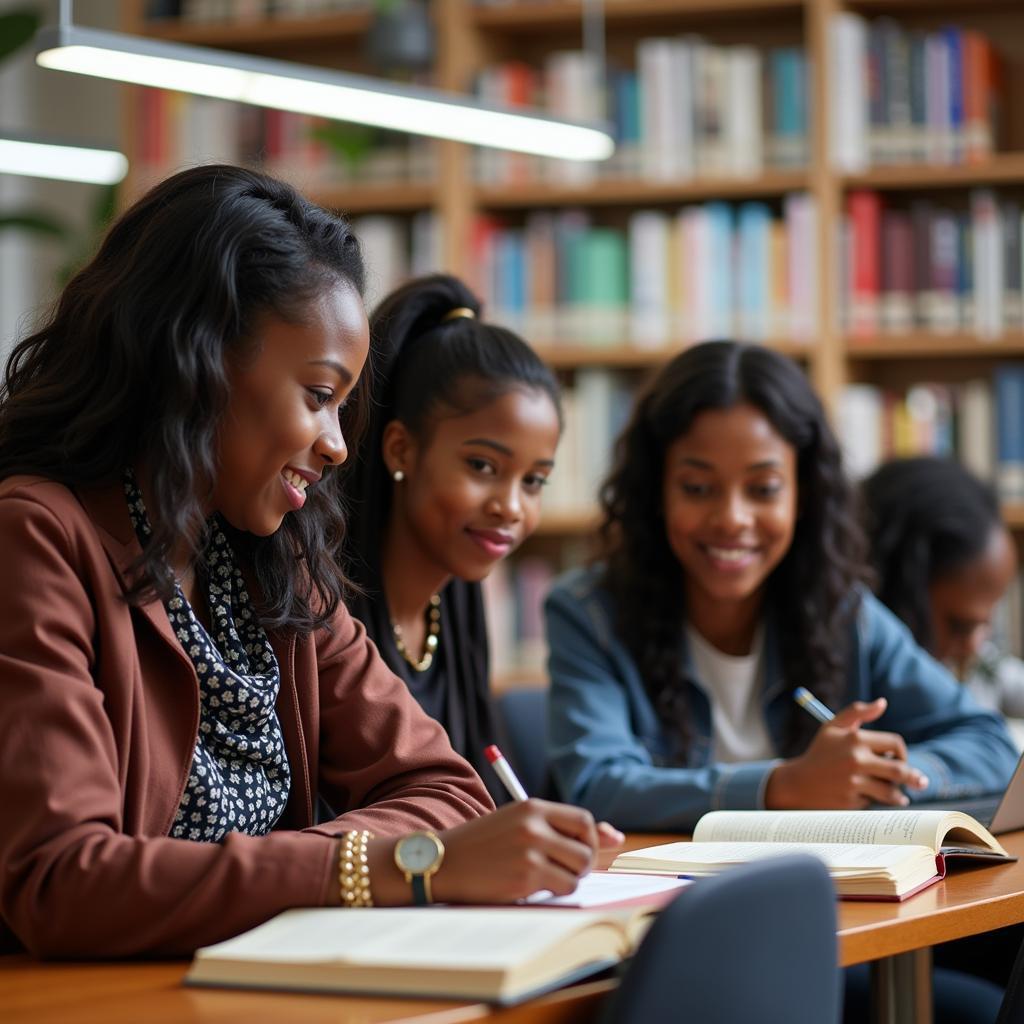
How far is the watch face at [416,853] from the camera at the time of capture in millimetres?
1244

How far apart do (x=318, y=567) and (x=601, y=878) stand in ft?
1.35

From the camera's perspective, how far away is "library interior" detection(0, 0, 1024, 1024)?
3.94ft

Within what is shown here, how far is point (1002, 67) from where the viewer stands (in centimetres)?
407

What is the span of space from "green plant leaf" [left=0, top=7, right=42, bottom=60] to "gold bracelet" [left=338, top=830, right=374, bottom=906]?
2820 mm

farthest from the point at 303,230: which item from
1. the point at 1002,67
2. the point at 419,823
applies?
the point at 1002,67

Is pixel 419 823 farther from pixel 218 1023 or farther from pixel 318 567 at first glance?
pixel 218 1023

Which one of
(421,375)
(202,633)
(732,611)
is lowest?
(732,611)

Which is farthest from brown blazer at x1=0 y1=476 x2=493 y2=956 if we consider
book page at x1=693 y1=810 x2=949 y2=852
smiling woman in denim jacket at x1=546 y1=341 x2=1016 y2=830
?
smiling woman in denim jacket at x1=546 y1=341 x2=1016 y2=830

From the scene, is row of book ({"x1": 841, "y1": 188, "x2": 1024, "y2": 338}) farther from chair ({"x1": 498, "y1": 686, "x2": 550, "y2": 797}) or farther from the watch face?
the watch face

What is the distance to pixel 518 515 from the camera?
2217 millimetres

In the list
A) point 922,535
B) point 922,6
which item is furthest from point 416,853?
point 922,6

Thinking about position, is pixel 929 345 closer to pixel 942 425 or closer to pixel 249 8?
pixel 942 425

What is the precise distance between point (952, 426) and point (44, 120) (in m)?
2.64

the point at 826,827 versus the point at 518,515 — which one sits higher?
the point at 518,515
